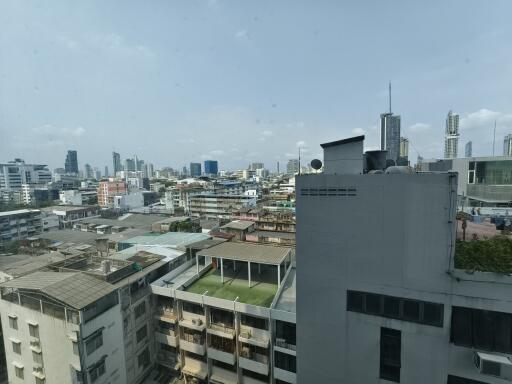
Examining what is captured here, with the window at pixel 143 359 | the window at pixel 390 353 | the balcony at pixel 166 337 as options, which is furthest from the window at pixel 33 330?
the window at pixel 390 353

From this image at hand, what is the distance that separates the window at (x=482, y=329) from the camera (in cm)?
721

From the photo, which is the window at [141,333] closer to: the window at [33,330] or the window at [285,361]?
the window at [33,330]

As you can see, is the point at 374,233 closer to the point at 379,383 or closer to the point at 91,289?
the point at 379,383

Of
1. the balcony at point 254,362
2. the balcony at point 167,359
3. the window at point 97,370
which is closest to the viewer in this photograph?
the window at point 97,370

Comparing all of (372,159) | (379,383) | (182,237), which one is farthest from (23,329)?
(372,159)

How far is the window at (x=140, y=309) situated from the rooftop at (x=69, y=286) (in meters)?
3.38

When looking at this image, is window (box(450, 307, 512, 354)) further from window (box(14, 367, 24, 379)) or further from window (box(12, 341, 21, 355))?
window (box(14, 367, 24, 379))

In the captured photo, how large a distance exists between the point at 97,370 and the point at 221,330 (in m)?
7.33

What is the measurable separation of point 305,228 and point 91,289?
13387 mm

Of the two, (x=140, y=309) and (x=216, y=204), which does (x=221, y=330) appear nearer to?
(x=140, y=309)

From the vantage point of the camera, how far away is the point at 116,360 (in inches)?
629

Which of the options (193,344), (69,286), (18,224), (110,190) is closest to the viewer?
(69,286)

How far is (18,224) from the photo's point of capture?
51.8 metres

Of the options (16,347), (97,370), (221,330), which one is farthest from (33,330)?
(221,330)
